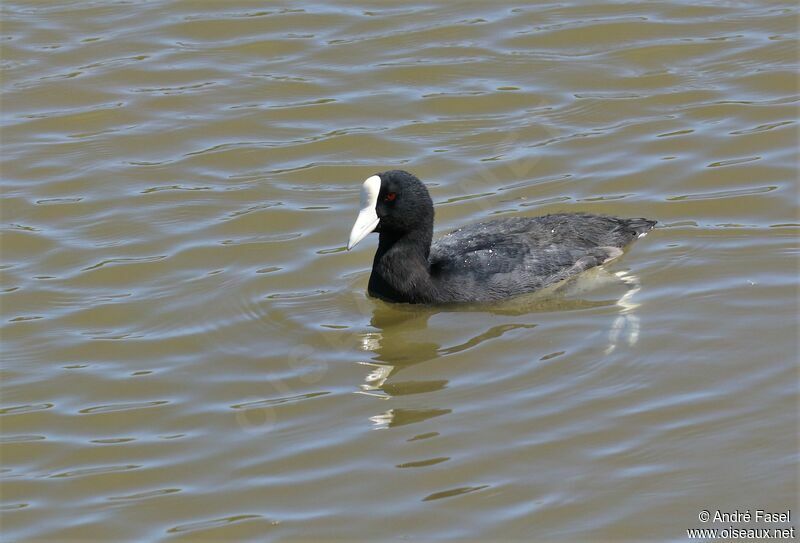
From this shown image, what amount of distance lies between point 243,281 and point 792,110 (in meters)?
4.21

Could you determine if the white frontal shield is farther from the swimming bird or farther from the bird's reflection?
the bird's reflection

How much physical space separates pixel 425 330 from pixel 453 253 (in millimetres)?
583

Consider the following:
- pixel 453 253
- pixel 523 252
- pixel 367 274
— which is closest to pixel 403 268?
pixel 453 253

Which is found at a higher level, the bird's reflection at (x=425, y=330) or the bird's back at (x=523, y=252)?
the bird's back at (x=523, y=252)

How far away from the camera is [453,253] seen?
296 inches

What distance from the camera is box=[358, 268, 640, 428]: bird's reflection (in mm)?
6461

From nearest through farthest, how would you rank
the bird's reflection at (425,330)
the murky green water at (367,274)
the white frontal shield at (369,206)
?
the murky green water at (367,274) → the bird's reflection at (425,330) → the white frontal shield at (369,206)

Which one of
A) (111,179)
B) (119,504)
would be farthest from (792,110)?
(119,504)

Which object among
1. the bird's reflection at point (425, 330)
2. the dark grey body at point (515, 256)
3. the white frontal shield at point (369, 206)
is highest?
the white frontal shield at point (369, 206)

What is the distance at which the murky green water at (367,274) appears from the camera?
18.4ft

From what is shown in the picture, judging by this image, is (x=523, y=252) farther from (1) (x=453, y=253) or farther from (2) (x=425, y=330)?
(2) (x=425, y=330)

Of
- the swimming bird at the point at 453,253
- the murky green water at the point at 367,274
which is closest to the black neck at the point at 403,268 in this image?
the swimming bird at the point at 453,253

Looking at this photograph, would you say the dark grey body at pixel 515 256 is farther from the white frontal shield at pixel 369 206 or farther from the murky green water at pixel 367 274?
the white frontal shield at pixel 369 206

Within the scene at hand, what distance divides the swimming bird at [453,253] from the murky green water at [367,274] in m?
0.15
